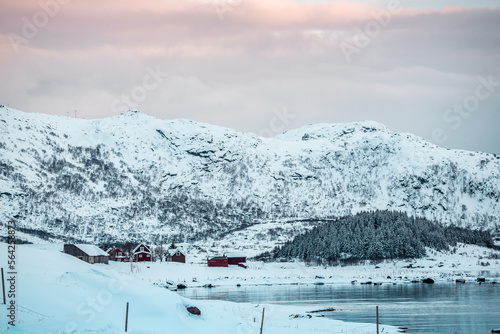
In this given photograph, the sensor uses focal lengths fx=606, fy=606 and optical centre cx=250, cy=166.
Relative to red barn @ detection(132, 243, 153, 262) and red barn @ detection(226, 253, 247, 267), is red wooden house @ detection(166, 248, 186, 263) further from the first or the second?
red barn @ detection(226, 253, 247, 267)

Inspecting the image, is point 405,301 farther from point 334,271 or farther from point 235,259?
point 235,259

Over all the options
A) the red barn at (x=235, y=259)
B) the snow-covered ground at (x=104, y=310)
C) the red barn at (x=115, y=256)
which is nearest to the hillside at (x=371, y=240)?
the red barn at (x=235, y=259)

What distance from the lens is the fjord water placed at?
52609 mm

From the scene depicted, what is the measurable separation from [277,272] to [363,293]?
1839 inches

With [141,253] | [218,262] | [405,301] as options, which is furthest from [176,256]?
[405,301]

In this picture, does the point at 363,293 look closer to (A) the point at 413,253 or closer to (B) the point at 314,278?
(B) the point at 314,278

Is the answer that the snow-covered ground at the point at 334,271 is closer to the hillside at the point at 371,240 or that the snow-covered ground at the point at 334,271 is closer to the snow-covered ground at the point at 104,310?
the hillside at the point at 371,240

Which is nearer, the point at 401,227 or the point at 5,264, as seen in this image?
the point at 5,264

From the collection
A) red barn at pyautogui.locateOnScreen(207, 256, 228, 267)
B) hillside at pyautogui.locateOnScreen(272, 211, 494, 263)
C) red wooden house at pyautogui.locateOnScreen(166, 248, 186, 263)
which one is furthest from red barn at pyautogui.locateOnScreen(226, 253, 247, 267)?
hillside at pyautogui.locateOnScreen(272, 211, 494, 263)

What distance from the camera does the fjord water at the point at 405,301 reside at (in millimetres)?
52609

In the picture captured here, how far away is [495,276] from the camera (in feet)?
359

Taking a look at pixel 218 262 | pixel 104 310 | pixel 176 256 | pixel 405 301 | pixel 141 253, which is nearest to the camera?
pixel 104 310

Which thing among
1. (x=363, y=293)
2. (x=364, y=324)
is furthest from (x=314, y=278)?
(x=364, y=324)

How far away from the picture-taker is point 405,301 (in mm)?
71438
